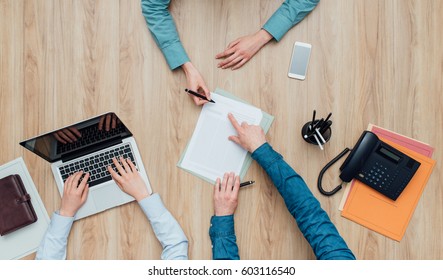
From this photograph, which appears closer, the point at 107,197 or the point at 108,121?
the point at 108,121

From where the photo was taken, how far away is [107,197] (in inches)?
56.4

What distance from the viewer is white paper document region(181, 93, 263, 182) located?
144 centimetres

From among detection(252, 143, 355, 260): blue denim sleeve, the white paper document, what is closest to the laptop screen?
the white paper document

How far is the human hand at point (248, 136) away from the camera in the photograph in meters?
1.40

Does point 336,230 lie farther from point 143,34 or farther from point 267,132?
point 143,34

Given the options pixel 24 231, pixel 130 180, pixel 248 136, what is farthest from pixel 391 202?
pixel 24 231

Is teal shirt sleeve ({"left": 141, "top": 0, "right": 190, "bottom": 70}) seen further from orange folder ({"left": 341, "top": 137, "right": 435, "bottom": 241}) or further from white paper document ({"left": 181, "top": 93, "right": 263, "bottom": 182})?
orange folder ({"left": 341, "top": 137, "right": 435, "bottom": 241})

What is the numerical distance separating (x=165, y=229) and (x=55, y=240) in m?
0.36

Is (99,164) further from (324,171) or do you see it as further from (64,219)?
(324,171)

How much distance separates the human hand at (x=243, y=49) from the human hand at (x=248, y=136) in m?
0.18

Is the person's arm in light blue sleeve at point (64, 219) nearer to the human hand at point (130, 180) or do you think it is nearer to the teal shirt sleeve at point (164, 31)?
the human hand at point (130, 180)

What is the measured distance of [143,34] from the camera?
1466mm
